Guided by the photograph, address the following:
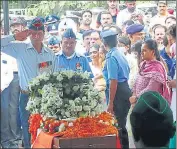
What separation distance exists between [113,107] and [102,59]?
0.47 meters

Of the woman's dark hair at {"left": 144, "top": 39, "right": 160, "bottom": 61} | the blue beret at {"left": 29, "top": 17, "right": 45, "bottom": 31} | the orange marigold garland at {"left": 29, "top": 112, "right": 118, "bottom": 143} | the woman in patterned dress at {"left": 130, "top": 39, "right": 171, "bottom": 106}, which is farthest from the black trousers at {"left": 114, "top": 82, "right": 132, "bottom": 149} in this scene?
the orange marigold garland at {"left": 29, "top": 112, "right": 118, "bottom": 143}

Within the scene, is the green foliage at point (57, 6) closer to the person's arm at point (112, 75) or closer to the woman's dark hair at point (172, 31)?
the person's arm at point (112, 75)

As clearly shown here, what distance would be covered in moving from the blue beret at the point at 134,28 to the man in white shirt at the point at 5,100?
1.18m

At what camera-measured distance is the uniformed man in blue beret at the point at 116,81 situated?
18.5 feet

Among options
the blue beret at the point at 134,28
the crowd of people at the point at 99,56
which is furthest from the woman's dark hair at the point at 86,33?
the blue beret at the point at 134,28

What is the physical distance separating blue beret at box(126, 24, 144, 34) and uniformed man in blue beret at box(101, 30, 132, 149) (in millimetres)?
163

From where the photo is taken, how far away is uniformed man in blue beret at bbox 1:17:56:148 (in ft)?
17.7

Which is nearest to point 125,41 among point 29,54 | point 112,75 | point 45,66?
point 112,75

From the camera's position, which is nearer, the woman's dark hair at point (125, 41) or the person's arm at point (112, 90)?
the person's arm at point (112, 90)

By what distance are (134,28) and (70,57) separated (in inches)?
28.7

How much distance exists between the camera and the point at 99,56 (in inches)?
229

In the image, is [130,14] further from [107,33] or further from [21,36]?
[21,36]

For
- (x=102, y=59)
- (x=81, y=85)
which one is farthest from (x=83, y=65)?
(x=81, y=85)

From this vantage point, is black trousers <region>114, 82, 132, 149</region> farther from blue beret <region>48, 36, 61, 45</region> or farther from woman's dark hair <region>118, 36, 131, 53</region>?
blue beret <region>48, 36, 61, 45</region>
